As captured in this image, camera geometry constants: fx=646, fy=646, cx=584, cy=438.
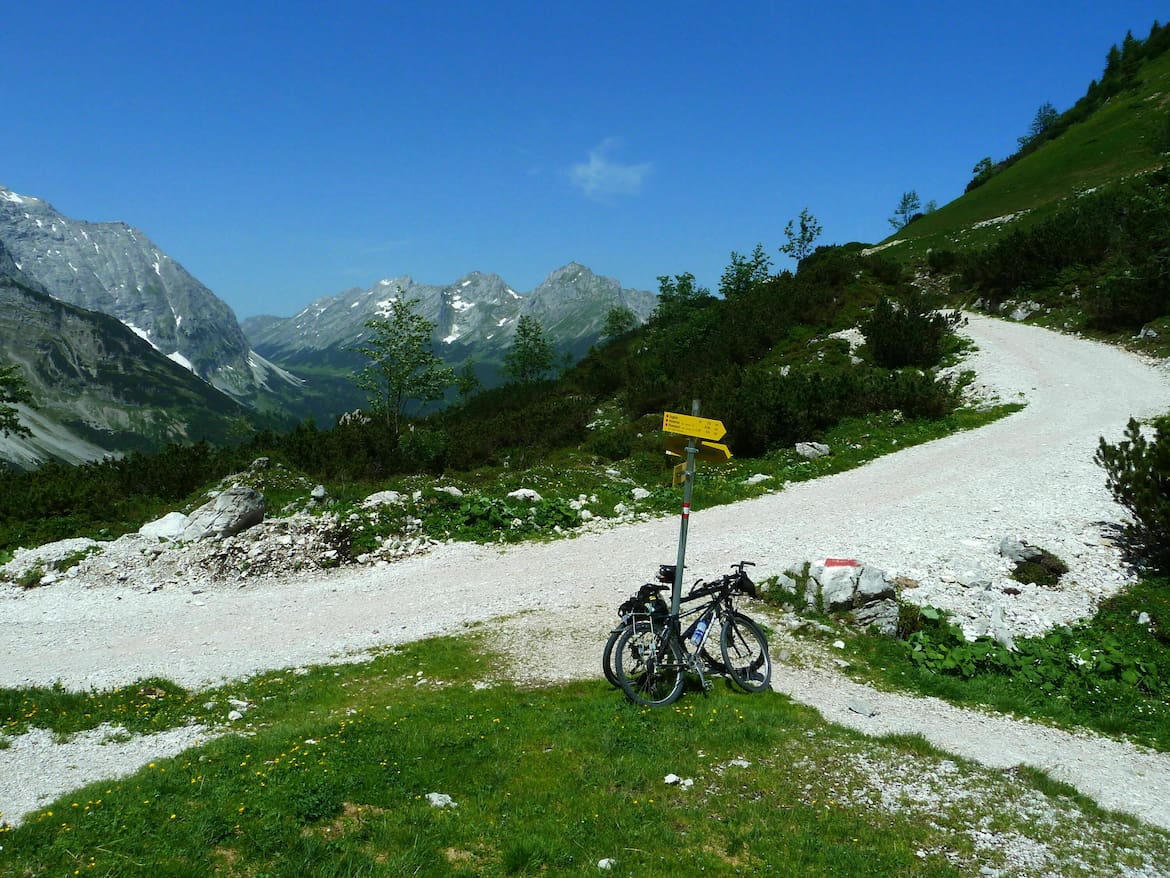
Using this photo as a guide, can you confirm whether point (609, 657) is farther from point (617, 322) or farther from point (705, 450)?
point (617, 322)

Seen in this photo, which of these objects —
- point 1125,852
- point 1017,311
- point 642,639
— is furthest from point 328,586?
point 1017,311

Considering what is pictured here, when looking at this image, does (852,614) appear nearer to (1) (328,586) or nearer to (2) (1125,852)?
(2) (1125,852)

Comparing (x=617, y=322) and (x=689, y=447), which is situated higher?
(x=617, y=322)

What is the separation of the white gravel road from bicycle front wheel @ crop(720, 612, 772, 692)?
501 mm

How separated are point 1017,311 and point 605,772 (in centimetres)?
4433

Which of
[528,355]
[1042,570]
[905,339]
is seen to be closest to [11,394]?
[1042,570]

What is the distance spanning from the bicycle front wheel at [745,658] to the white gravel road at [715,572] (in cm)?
50

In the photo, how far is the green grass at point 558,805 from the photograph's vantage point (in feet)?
18.2

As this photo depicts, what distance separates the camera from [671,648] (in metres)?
9.31

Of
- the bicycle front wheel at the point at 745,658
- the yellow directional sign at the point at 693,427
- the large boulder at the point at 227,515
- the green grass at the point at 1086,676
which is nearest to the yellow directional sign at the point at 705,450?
the yellow directional sign at the point at 693,427

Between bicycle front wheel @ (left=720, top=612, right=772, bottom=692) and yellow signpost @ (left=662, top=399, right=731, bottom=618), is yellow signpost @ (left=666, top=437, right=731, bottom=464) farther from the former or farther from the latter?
bicycle front wheel @ (left=720, top=612, right=772, bottom=692)

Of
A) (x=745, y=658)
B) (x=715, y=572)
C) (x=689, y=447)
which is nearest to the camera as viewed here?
(x=689, y=447)

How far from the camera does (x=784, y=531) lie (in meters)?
16.6

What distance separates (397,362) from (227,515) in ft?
91.5
